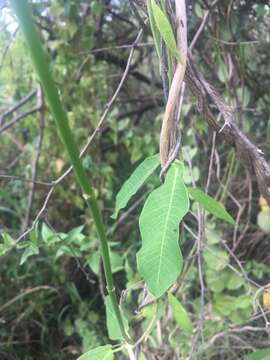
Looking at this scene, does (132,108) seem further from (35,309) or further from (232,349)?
(232,349)

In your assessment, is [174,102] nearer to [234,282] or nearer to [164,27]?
[164,27]

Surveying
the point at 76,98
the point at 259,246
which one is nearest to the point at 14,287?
the point at 76,98

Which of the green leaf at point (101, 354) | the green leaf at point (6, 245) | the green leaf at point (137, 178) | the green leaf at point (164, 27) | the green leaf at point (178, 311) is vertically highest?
the green leaf at point (164, 27)

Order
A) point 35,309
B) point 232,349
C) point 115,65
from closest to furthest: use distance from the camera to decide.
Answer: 1. point 232,349
2. point 35,309
3. point 115,65

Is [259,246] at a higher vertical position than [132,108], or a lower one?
lower

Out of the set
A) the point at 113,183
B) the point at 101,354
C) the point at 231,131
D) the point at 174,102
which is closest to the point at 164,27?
the point at 174,102

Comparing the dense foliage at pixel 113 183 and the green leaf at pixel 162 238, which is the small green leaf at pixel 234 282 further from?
the green leaf at pixel 162 238

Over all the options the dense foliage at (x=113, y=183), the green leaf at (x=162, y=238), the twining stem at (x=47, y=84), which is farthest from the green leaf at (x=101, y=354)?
the dense foliage at (x=113, y=183)
